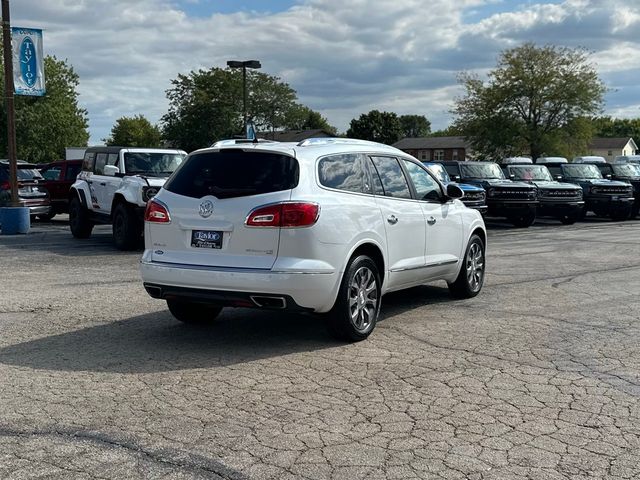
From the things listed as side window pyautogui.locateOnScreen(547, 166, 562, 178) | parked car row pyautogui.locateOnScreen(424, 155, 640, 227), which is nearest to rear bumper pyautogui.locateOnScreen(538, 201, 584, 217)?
parked car row pyautogui.locateOnScreen(424, 155, 640, 227)

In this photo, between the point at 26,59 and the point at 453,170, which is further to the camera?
the point at 453,170

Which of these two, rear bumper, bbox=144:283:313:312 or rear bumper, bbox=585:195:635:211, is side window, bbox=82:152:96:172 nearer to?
rear bumper, bbox=144:283:313:312

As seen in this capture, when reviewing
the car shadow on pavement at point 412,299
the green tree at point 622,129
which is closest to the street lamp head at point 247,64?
the car shadow on pavement at point 412,299

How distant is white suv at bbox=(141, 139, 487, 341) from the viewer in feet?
20.0

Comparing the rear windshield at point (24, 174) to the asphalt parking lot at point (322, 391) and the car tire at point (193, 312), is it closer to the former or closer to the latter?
the asphalt parking lot at point (322, 391)

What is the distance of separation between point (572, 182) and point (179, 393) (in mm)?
22756

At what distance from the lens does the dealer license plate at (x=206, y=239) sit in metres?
6.31

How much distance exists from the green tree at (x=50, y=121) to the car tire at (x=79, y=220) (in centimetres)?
3938

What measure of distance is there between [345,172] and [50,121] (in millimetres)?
53262

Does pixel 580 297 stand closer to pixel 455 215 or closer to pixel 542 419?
pixel 455 215

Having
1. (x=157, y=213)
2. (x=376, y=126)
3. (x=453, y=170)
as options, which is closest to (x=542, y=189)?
(x=453, y=170)

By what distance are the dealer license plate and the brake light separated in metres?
0.33

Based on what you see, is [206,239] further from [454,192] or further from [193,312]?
[454,192]

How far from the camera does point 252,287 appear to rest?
6059 mm
